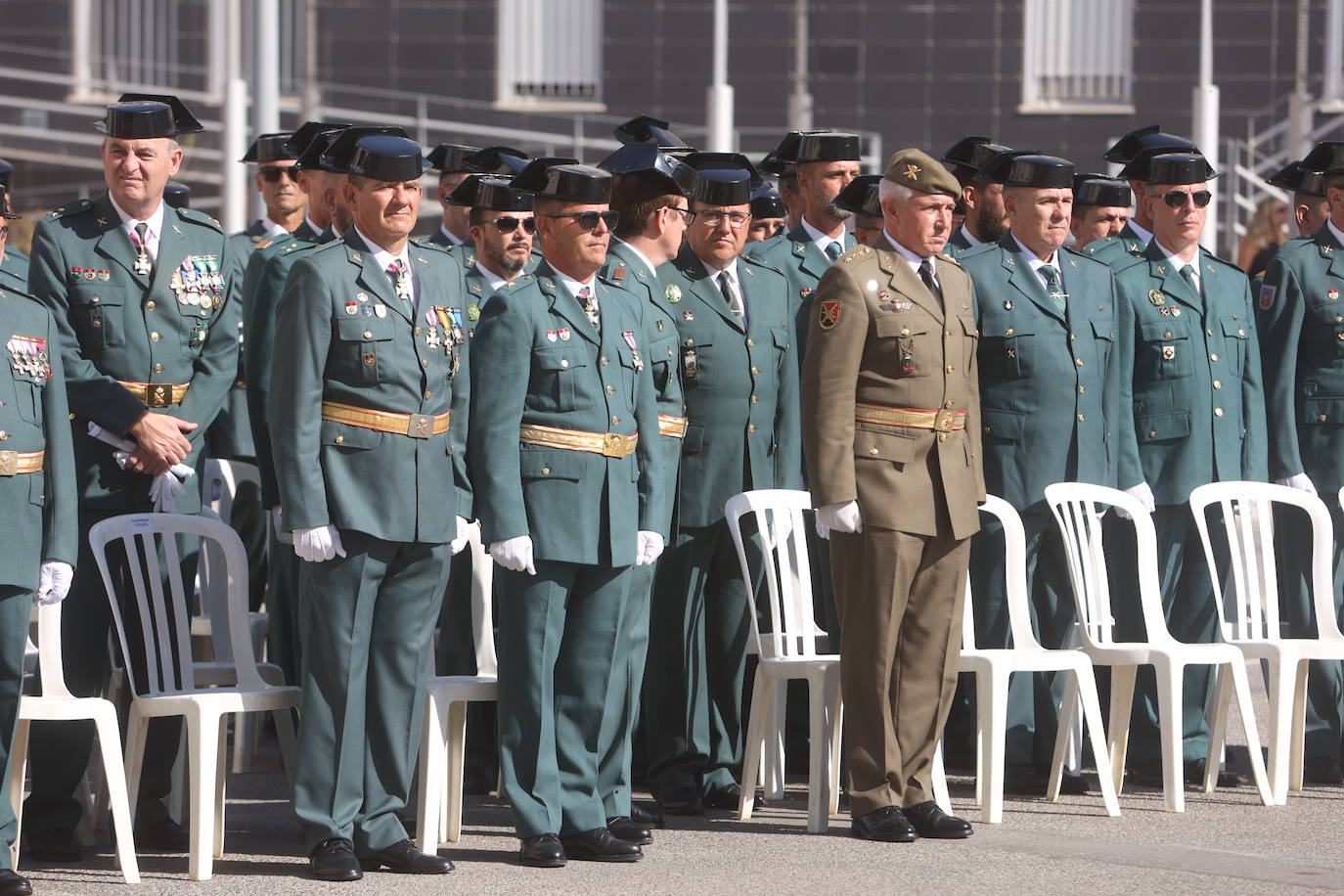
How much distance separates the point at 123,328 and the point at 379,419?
1107mm

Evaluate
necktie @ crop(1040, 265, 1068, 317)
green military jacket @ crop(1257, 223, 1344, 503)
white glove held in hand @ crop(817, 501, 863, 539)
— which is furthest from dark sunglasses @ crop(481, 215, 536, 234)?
green military jacket @ crop(1257, 223, 1344, 503)

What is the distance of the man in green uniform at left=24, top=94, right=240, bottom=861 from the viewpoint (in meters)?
6.93

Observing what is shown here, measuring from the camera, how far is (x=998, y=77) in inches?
837

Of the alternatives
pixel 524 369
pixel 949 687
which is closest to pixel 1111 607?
pixel 949 687

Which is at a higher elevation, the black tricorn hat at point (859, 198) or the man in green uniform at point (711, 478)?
the black tricorn hat at point (859, 198)

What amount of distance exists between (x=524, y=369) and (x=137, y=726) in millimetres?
1527

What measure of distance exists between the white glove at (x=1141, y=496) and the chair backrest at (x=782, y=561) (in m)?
1.23

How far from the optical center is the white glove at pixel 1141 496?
8.08 meters

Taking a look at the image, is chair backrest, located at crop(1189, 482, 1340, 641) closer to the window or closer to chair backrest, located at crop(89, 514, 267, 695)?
chair backrest, located at crop(89, 514, 267, 695)

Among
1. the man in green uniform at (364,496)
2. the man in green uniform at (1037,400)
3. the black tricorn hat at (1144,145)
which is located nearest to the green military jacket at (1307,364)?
the black tricorn hat at (1144,145)

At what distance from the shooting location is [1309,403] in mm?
8453

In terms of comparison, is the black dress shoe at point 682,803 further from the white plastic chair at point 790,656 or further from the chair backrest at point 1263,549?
the chair backrest at point 1263,549

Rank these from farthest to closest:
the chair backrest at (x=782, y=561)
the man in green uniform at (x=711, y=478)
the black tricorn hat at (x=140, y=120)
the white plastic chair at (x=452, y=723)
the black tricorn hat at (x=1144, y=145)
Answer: the black tricorn hat at (x=1144, y=145)
the man in green uniform at (x=711, y=478)
the chair backrest at (x=782, y=561)
the black tricorn hat at (x=140, y=120)
the white plastic chair at (x=452, y=723)

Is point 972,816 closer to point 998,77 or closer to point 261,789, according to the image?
point 261,789
